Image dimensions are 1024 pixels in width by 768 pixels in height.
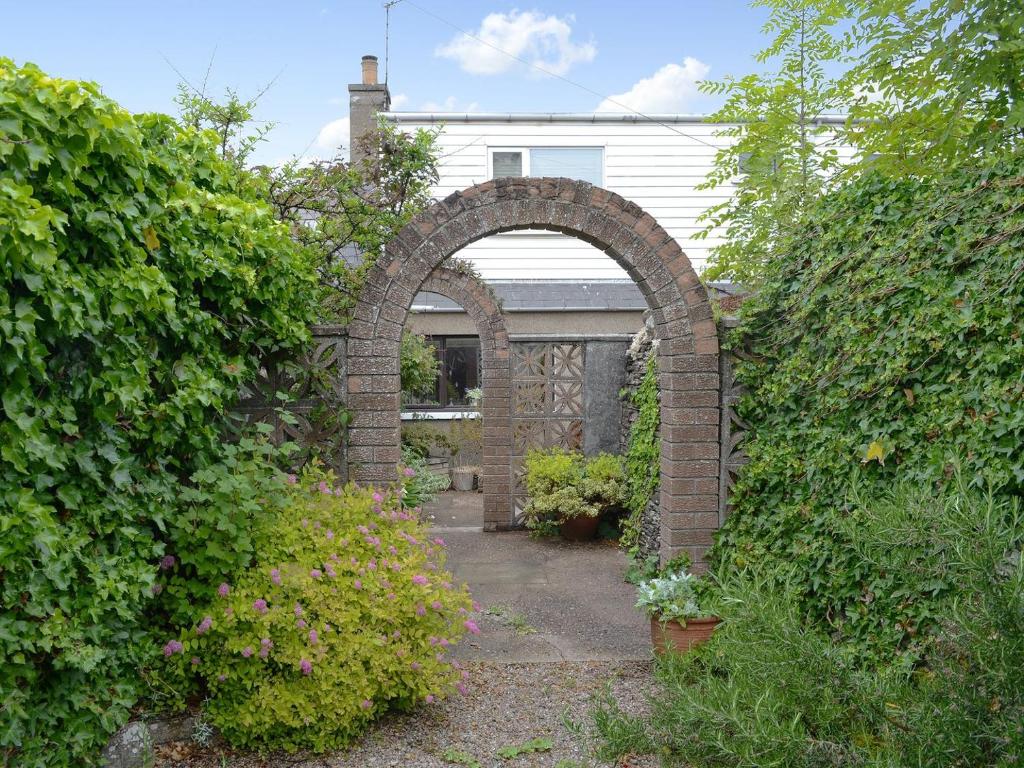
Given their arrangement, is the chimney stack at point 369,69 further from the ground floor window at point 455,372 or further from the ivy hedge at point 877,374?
the ivy hedge at point 877,374

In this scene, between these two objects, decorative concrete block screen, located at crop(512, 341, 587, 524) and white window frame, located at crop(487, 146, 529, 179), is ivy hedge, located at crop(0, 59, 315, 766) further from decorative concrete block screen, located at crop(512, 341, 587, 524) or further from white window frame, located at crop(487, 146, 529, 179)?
white window frame, located at crop(487, 146, 529, 179)

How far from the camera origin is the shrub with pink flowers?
3.69 meters

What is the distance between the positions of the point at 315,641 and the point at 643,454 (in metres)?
4.72

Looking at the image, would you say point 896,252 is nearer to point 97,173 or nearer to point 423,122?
point 97,173

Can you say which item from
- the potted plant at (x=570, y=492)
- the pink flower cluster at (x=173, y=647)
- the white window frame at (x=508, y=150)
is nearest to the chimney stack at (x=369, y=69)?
the white window frame at (x=508, y=150)

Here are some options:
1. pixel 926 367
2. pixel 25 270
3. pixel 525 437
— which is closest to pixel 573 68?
pixel 525 437

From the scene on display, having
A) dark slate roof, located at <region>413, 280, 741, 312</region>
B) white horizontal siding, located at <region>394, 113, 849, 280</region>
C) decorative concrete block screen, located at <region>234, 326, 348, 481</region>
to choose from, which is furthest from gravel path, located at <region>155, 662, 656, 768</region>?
white horizontal siding, located at <region>394, 113, 849, 280</region>

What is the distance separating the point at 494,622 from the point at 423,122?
8928mm

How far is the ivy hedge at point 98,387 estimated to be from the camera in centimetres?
275

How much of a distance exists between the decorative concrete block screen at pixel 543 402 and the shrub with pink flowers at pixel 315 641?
5503mm

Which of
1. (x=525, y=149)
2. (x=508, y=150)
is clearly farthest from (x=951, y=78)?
(x=508, y=150)

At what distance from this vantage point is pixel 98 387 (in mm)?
3164

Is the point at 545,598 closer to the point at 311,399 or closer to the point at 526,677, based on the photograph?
the point at 526,677

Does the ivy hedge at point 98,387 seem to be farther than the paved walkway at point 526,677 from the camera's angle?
No
